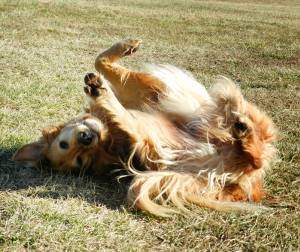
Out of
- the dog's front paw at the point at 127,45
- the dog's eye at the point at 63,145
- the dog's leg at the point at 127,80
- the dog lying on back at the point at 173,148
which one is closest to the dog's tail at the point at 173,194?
the dog lying on back at the point at 173,148

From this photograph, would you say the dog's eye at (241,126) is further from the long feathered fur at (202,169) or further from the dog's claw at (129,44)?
the dog's claw at (129,44)

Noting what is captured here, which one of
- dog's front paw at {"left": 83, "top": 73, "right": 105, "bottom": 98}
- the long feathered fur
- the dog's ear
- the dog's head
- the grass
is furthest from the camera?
the dog's ear

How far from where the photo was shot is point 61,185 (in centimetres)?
376

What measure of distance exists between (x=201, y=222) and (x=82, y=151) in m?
1.17

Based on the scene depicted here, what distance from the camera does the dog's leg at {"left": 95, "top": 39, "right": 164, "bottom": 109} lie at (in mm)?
4754

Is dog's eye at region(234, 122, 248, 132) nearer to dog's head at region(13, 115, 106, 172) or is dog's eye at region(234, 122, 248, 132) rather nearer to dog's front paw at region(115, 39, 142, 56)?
dog's head at region(13, 115, 106, 172)

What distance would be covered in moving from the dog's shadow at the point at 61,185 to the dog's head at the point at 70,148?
82 mm

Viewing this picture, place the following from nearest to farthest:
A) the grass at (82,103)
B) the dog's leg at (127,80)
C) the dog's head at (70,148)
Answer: the grass at (82,103) < the dog's head at (70,148) < the dog's leg at (127,80)

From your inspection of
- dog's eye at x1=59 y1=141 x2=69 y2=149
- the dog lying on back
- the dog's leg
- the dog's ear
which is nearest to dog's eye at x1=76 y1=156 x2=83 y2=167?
the dog lying on back

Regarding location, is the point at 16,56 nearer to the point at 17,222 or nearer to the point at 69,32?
the point at 69,32

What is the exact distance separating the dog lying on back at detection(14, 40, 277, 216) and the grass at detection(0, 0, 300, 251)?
16 cm

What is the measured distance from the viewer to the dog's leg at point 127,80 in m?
4.75

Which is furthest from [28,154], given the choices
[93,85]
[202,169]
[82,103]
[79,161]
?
[82,103]

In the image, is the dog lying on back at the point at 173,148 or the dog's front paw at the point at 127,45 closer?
the dog lying on back at the point at 173,148
